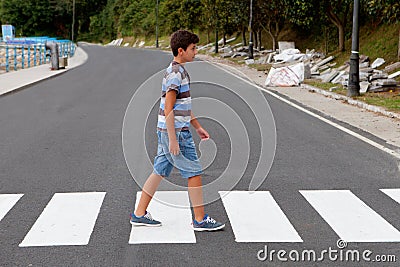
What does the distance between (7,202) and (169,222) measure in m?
2.03

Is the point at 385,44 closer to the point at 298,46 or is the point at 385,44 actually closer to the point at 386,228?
the point at 298,46

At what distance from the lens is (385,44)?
96.6ft

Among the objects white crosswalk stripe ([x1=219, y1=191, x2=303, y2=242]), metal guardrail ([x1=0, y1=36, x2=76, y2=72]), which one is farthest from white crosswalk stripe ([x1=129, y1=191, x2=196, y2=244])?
metal guardrail ([x1=0, y1=36, x2=76, y2=72])

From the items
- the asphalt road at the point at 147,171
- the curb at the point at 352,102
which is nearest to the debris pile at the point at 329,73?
the curb at the point at 352,102

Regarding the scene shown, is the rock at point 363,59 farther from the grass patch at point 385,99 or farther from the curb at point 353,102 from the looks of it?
the grass patch at point 385,99

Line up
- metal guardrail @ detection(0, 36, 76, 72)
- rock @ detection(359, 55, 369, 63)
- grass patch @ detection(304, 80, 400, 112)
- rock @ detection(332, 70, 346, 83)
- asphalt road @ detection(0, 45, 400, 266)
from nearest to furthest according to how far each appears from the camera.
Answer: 1. asphalt road @ detection(0, 45, 400, 266)
2. grass patch @ detection(304, 80, 400, 112)
3. rock @ detection(332, 70, 346, 83)
4. rock @ detection(359, 55, 369, 63)
5. metal guardrail @ detection(0, 36, 76, 72)

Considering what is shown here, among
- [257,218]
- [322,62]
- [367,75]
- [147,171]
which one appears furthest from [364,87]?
[257,218]

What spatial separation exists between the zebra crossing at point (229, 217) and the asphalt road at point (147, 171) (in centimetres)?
9

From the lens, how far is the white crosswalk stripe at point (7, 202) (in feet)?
23.0

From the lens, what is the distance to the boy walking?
5957mm

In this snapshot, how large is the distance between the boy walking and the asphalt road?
214mm

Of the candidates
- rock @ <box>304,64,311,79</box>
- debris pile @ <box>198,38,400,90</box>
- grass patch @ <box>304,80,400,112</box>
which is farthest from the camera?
rock @ <box>304,64,311,79</box>

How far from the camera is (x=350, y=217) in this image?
6.69m

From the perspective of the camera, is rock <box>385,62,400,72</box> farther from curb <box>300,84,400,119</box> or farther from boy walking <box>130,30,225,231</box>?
boy walking <box>130,30,225,231</box>
